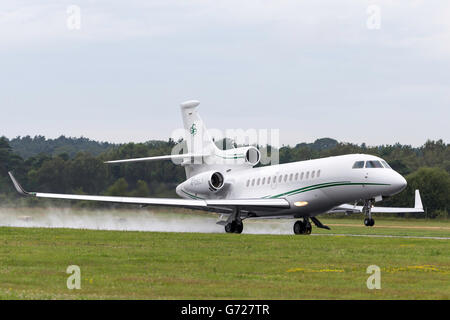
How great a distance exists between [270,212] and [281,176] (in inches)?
78.6

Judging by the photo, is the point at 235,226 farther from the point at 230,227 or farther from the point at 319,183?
the point at 319,183

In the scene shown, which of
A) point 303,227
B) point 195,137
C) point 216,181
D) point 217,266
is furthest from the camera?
point 195,137

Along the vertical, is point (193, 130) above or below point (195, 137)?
above

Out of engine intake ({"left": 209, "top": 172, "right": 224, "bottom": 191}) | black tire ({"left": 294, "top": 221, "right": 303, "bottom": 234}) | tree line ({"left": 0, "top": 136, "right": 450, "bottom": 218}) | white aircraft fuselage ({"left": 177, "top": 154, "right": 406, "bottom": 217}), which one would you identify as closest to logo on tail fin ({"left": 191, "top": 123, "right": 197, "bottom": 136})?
tree line ({"left": 0, "top": 136, "right": 450, "bottom": 218})

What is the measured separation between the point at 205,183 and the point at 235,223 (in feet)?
12.9

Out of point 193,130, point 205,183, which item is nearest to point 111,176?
point 193,130

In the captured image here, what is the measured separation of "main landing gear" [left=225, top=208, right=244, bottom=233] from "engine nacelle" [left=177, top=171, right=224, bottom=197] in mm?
3283

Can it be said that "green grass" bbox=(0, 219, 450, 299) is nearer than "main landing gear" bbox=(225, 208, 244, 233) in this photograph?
Yes

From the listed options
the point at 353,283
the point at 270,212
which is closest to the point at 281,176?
the point at 270,212

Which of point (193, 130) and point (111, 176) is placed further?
point (111, 176)

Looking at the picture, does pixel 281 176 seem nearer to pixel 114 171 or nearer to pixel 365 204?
pixel 365 204

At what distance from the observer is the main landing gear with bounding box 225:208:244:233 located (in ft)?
147

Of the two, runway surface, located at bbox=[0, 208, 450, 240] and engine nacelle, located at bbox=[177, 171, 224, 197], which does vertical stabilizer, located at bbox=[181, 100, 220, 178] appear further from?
runway surface, located at bbox=[0, 208, 450, 240]

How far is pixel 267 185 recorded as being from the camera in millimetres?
45531
